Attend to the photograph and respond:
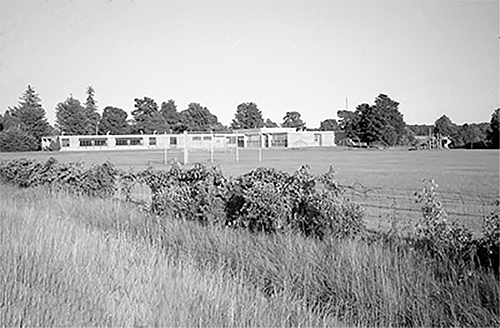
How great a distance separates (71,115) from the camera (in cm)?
3631

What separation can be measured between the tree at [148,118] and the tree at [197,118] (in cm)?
273

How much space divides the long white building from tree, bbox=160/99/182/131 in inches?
60.6

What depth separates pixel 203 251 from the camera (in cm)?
681

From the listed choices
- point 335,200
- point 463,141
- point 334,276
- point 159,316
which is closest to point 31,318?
point 159,316

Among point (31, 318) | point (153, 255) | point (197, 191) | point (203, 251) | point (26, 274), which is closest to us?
point (31, 318)

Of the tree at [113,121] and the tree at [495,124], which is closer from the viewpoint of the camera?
the tree at [495,124]

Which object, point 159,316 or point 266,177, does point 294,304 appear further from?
point 266,177

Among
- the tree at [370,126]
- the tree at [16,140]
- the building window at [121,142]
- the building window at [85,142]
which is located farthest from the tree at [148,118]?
the tree at [370,126]

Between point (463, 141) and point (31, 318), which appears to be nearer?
point (31, 318)

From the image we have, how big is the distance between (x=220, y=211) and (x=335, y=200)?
202cm

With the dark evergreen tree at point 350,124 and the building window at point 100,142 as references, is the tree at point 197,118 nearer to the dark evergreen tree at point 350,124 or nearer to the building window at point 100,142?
the dark evergreen tree at point 350,124

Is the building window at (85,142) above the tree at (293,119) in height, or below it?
below

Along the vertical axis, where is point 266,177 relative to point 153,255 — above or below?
above

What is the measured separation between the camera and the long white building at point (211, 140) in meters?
47.0
